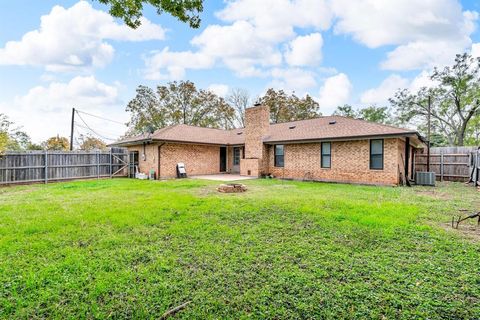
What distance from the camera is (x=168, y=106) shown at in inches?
1225

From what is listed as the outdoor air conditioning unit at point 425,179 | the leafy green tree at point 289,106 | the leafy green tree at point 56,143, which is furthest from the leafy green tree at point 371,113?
the leafy green tree at point 56,143

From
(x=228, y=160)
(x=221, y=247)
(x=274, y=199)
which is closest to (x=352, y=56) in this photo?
(x=228, y=160)

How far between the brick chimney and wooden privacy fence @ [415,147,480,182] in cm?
974

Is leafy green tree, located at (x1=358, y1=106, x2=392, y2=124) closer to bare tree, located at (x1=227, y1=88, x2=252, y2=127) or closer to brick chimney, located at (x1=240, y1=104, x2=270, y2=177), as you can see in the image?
bare tree, located at (x1=227, y1=88, x2=252, y2=127)

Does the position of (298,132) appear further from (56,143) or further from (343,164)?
(56,143)

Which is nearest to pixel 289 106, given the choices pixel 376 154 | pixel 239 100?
pixel 239 100

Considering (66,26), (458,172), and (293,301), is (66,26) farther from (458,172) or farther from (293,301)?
(458,172)

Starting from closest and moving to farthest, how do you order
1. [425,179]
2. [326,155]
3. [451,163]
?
[425,179], [326,155], [451,163]

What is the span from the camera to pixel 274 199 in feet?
25.6

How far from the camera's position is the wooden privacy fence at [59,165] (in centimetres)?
1231

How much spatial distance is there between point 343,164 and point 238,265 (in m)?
11.1

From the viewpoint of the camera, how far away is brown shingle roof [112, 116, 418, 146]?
40.1 feet

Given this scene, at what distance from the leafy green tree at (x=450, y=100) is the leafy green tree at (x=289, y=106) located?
8.95 m

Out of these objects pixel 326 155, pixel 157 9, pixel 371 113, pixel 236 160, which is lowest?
pixel 236 160
